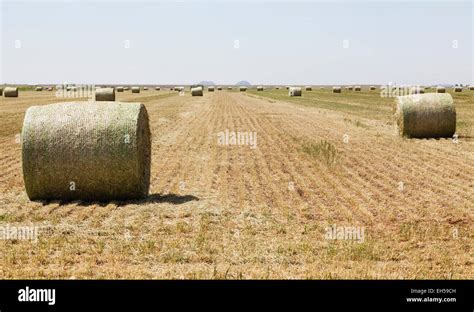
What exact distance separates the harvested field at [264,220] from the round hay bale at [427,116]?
3749mm

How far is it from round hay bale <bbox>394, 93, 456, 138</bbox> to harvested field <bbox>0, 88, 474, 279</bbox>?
3749 mm

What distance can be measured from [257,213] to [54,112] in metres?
4.73

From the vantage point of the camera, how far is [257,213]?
36.5 feet

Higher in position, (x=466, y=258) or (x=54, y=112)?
(x=54, y=112)

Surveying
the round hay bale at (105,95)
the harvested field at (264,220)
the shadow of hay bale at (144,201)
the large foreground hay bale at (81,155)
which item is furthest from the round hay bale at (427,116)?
the round hay bale at (105,95)

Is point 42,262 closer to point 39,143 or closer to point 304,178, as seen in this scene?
point 39,143

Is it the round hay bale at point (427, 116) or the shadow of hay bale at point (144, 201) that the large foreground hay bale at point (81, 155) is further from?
the round hay bale at point (427, 116)

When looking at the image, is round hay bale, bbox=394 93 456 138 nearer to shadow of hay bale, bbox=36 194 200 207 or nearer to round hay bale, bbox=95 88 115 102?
shadow of hay bale, bbox=36 194 200 207

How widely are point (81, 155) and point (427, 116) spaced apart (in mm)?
15903

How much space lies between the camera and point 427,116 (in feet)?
75.6

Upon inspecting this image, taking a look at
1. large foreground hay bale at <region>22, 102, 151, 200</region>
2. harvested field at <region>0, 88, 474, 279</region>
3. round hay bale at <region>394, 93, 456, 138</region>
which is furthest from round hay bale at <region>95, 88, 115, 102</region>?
large foreground hay bale at <region>22, 102, 151, 200</region>

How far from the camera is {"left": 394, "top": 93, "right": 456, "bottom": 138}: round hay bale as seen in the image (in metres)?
23.0

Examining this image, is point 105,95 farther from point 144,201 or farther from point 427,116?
point 144,201
